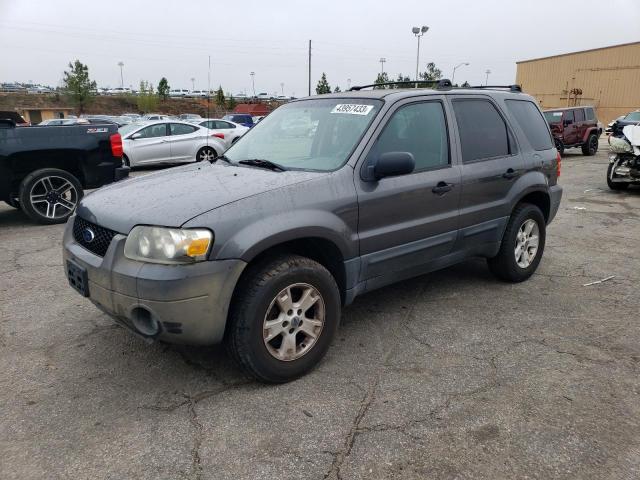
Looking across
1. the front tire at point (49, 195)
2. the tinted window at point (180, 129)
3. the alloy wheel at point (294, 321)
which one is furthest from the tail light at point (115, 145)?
the tinted window at point (180, 129)

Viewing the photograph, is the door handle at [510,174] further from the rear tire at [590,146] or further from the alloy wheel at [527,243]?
the rear tire at [590,146]

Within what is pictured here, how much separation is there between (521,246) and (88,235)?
369 cm

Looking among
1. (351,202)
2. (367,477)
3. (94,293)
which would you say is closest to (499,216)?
(351,202)

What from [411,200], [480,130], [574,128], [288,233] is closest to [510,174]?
[480,130]

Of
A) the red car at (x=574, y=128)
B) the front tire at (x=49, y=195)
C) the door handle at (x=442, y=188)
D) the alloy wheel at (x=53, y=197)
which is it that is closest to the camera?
the door handle at (x=442, y=188)

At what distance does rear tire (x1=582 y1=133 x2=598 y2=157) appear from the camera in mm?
19009

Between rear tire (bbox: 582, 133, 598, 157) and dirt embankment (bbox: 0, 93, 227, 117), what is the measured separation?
46061 millimetres

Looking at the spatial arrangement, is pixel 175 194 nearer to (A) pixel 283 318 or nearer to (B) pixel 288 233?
(B) pixel 288 233

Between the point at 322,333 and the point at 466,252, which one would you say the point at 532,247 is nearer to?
the point at 466,252

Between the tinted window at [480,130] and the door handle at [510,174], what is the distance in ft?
0.49

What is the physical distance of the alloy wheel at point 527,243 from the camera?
4770mm

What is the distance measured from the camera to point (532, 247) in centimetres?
493

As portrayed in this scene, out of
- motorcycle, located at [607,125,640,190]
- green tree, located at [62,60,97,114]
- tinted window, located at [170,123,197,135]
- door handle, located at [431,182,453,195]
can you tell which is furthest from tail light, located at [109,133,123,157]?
green tree, located at [62,60,97,114]

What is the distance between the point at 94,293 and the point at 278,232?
1138 millimetres
